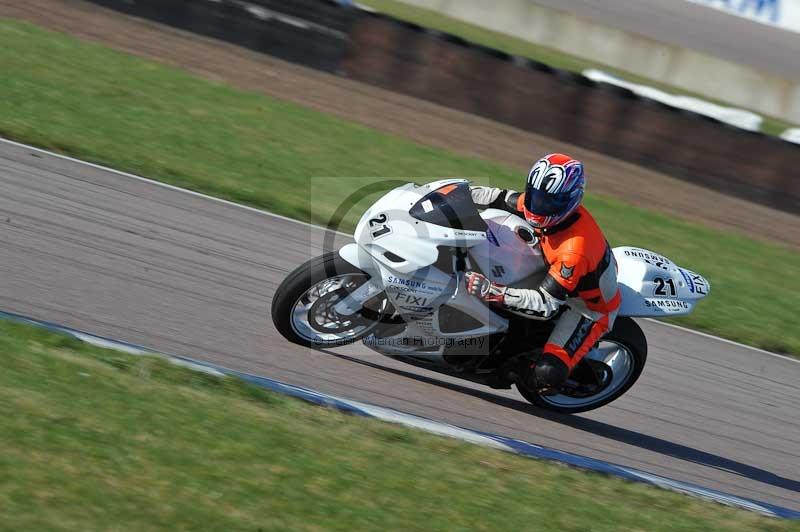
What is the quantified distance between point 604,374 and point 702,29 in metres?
24.0

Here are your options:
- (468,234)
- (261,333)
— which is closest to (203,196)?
(261,333)

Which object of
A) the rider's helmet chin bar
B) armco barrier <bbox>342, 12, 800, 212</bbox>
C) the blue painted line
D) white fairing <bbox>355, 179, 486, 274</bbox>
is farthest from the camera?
armco barrier <bbox>342, 12, 800, 212</bbox>

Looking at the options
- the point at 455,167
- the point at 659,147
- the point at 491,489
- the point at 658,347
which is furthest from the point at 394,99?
the point at 491,489

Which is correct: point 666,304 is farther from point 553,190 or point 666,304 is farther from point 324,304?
point 324,304

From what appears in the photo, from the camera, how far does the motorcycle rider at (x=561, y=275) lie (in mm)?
6004

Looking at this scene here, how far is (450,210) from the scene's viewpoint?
602 cm

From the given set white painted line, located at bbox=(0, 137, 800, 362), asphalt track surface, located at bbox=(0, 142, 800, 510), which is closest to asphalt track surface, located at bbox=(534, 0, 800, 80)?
white painted line, located at bbox=(0, 137, 800, 362)

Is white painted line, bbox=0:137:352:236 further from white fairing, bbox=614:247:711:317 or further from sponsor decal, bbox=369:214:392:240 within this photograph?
white fairing, bbox=614:247:711:317

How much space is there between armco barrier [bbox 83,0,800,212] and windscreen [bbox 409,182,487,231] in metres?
9.47

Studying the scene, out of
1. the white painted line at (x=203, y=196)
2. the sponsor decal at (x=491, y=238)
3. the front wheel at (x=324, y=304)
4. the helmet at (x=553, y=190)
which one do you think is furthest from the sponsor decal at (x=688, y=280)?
the white painted line at (x=203, y=196)

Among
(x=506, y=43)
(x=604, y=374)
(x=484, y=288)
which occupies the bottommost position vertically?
(x=604, y=374)

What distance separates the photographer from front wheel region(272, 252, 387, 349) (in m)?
6.16

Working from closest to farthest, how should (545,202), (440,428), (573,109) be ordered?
(440,428) → (545,202) → (573,109)

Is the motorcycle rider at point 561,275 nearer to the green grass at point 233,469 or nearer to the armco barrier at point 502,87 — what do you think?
the green grass at point 233,469
